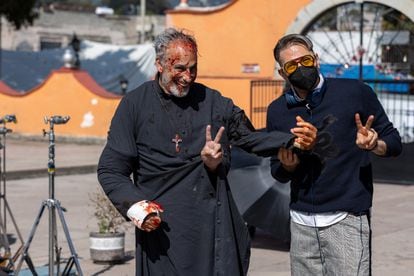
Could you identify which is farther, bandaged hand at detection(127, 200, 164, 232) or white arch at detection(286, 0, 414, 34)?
white arch at detection(286, 0, 414, 34)

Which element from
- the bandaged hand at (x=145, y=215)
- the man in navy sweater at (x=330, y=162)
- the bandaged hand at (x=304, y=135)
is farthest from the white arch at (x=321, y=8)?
the bandaged hand at (x=145, y=215)

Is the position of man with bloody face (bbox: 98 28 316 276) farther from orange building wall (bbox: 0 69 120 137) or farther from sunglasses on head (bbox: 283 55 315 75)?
orange building wall (bbox: 0 69 120 137)

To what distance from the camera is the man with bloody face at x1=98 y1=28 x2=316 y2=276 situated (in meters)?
4.41

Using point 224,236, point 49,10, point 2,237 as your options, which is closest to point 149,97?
point 224,236

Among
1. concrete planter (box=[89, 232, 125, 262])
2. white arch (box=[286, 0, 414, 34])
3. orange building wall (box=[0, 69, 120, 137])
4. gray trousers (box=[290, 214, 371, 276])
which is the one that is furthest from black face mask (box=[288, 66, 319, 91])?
orange building wall (box=[0, 69, 120, 137])

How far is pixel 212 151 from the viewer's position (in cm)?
427

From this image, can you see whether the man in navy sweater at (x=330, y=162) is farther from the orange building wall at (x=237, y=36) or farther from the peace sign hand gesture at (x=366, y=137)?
the orange building wall at (x=237, y=36)

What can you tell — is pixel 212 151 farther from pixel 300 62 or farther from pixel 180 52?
pixel 300 62

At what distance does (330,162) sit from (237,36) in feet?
54.8

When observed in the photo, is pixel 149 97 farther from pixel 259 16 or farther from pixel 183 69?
pixel 259 16

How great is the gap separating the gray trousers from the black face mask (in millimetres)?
633

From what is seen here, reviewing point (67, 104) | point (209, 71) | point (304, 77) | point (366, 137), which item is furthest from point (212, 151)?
point (67, 104)

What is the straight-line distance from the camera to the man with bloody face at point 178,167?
441cm

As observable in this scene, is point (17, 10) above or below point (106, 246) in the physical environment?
above
